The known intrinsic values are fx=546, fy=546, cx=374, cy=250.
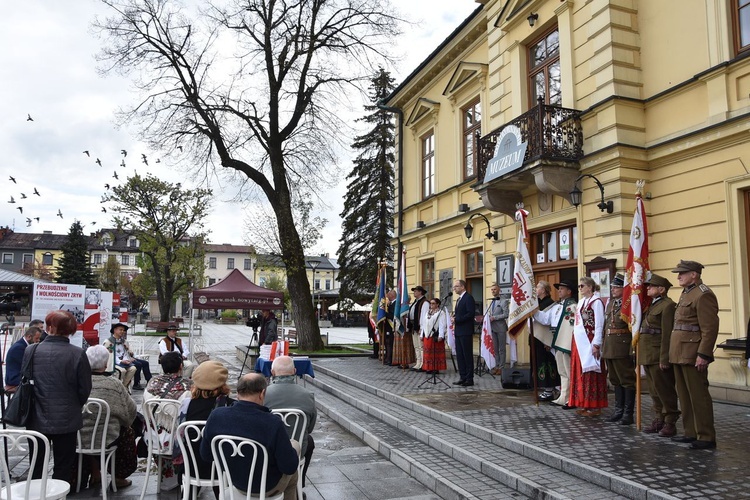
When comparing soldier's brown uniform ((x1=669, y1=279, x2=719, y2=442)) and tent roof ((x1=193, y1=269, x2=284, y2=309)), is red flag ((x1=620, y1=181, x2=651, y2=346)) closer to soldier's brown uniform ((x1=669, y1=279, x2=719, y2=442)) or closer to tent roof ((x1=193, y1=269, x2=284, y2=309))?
soldier's brown uniform ((x1=669, y1=279, x2=719, y2=442))

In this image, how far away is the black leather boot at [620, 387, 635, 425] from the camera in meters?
6.71

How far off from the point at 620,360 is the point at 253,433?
499 cm

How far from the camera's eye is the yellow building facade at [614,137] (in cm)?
791

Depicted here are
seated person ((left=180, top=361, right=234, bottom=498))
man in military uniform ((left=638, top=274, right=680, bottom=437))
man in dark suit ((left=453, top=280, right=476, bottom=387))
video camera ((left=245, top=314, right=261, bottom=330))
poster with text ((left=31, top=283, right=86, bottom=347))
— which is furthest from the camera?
video camera ((left=245, top=314, right=261, bottom=330))

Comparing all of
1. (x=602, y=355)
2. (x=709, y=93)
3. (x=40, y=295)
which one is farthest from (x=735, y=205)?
(x=40, y=295)

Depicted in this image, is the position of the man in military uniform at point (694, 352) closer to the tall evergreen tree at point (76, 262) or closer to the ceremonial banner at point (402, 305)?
the ceremonial banner at point (402, 305)

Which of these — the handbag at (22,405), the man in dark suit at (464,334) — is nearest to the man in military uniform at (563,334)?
the man in dark suit at (464,334)

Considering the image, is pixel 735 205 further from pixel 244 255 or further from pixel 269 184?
pixel 244 255

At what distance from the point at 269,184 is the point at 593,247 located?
12.2 meters

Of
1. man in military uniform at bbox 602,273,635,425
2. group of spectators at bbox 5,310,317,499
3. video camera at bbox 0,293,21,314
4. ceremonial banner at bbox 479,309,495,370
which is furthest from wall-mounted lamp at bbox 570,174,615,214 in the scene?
video camera at bbox 0,293,21,314

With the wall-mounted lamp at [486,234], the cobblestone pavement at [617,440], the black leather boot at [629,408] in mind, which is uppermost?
the wall-mounted lamp at [486,234]

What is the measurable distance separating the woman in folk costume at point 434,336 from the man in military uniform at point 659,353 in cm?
560

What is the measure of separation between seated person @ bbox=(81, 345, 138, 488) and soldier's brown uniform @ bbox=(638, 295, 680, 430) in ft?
18.3

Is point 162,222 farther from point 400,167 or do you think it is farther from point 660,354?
point 660,354
